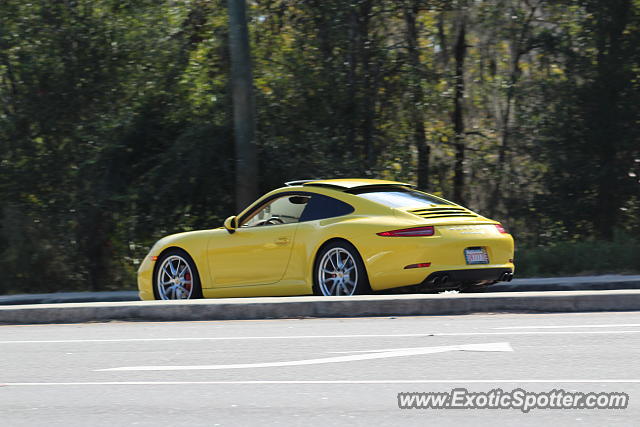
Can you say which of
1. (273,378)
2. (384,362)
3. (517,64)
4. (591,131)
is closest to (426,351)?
(384,362)

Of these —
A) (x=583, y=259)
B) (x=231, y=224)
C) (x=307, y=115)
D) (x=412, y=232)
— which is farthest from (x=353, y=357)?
(x=307, y=115)

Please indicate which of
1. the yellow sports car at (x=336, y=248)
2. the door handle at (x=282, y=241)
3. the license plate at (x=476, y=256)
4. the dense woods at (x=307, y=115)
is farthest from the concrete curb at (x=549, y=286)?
the door handle at (x=282, y=241)

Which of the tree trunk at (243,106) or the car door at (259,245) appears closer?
the car door at (259,245)

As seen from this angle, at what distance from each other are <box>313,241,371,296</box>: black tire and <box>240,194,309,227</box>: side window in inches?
29.8

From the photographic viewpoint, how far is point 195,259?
1220cm

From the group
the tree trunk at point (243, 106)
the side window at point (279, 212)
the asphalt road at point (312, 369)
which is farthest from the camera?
the tree trunk at point (243, 106)

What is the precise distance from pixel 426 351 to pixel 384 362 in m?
0.51

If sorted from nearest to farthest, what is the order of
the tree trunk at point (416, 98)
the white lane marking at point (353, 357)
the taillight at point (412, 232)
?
the white lane marking at point (353, 357)
the taillight at point (412, 232)
the tree trunk at point (416, 98)

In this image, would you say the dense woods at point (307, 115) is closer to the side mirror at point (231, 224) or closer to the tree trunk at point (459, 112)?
the tree trunk at point (459, 112)

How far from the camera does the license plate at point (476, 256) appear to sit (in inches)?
425

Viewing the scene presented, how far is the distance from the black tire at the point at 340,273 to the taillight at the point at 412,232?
423mm

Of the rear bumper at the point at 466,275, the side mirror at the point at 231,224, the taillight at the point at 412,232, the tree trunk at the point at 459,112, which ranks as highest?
the tree trunk at the point at 459,112

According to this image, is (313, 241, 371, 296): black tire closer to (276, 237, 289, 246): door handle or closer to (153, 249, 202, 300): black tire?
(276, 237, 289, 246): door handle

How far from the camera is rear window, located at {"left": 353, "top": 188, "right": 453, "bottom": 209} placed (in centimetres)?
1123
